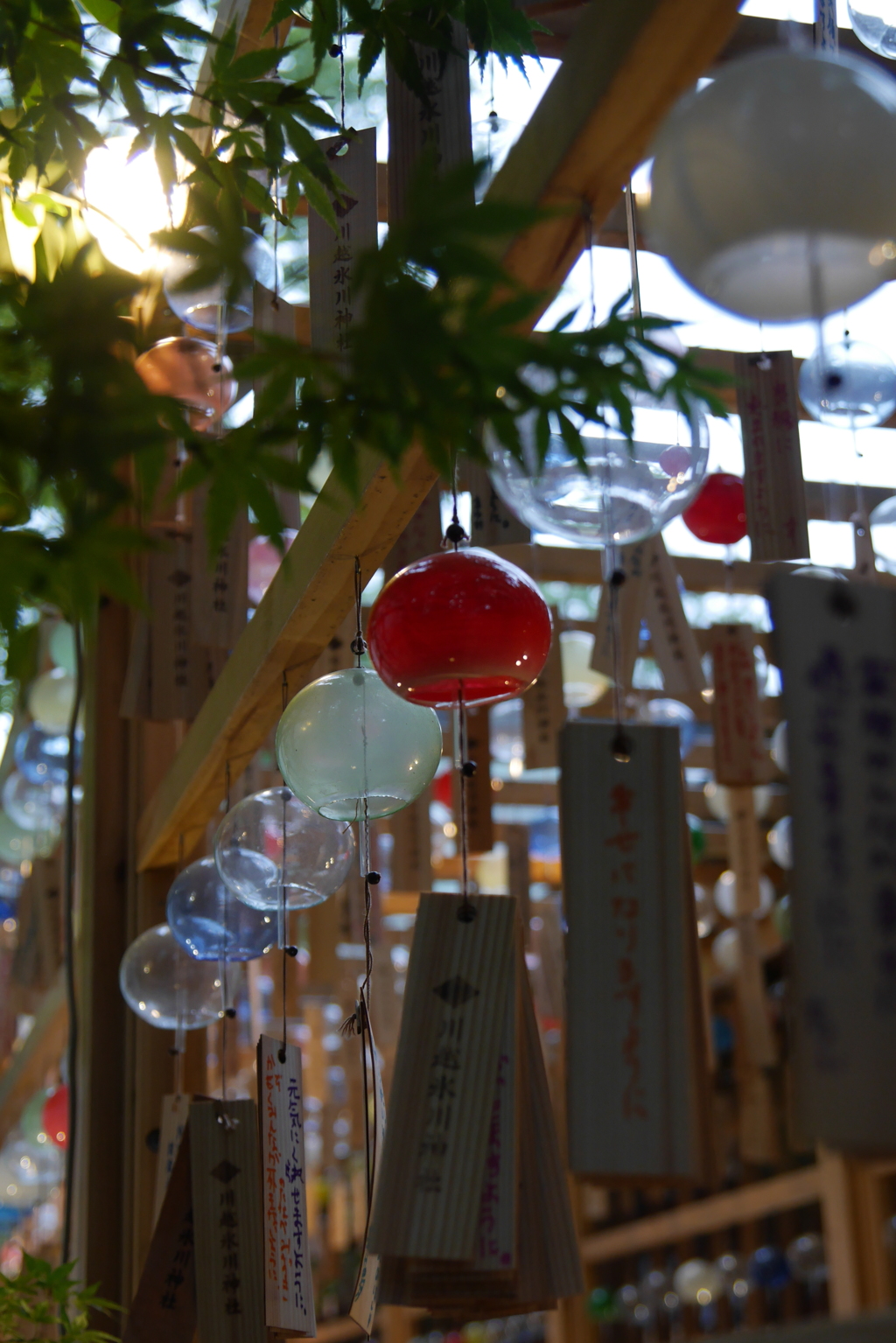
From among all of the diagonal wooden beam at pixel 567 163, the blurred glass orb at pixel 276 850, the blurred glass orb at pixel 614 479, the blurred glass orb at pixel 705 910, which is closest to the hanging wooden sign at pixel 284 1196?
the blurred glass orb at pixel 276 850

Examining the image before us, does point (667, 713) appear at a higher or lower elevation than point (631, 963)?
higher

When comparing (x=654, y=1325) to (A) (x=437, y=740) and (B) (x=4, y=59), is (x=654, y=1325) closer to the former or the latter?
(A) (x=437, y=740)

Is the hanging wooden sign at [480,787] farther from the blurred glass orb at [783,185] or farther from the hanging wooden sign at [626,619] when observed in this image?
the blurred glass orb at [783,185]

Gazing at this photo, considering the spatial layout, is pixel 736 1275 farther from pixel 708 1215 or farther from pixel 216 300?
pixel 216 300

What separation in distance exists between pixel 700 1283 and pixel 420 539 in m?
5.02

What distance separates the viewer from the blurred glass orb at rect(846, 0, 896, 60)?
2.16m

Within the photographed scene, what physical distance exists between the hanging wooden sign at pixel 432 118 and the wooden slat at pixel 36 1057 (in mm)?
3102

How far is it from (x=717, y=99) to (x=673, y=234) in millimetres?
94

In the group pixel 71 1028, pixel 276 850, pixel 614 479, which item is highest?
pixel 614 479

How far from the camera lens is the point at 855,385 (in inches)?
88.0

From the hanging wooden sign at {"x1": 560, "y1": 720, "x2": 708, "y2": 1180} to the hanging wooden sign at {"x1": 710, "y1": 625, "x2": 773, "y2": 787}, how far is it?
2069 mm

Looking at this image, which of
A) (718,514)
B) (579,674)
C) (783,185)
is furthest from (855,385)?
(579,674)

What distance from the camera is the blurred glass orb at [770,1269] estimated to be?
6.05 metres

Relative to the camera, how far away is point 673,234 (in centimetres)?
102
